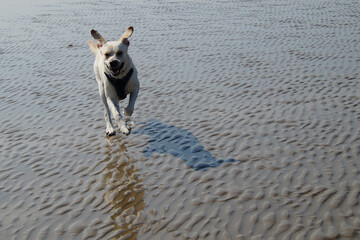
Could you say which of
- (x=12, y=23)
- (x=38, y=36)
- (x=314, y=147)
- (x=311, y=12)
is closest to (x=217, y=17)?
(x=311, y=12)

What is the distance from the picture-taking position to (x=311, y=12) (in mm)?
19953

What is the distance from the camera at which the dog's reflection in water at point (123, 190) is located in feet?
19.1

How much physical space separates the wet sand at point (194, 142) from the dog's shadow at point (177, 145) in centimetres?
4

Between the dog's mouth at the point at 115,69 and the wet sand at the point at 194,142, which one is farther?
the dog's mouth at the point at 115,69

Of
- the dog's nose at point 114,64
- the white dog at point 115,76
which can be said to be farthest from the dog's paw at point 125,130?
the dog's nose at point 114,64

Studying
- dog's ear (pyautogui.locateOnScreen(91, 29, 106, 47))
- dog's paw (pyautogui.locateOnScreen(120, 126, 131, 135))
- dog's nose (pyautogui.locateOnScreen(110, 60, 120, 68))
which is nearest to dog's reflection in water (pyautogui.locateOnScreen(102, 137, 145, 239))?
dog's paw (pyautogui.locateOnScreen(120, 126, 131, 135))

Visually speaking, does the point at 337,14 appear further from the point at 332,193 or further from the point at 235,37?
the point at 332,193

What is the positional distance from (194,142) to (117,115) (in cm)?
142

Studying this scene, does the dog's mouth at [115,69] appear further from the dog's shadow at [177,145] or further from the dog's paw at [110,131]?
the dog's shadow at [177,145]

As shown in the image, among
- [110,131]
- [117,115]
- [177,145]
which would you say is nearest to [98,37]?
[117,115]

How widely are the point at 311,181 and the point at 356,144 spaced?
157 cm

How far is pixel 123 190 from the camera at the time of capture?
680cm

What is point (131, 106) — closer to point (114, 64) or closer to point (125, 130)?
point (125, 130)

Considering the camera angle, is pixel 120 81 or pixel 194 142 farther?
pixel 120 81
